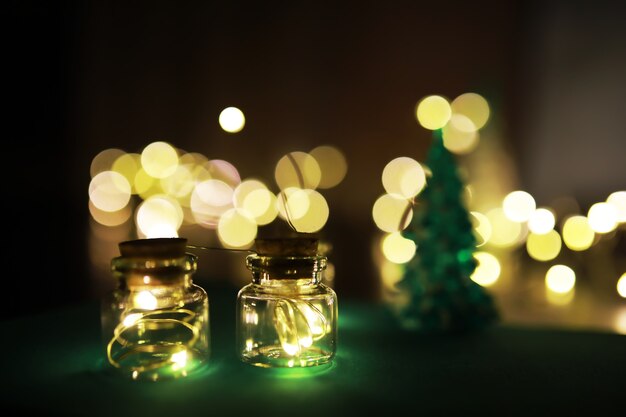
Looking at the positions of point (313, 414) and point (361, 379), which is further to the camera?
point (361, 379)

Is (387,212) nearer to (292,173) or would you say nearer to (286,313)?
(292,173)

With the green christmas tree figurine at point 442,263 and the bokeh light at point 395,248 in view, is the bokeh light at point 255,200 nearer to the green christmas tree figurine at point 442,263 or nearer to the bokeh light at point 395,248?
the bokeh light at point 395,248

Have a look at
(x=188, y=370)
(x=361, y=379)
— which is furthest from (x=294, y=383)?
(x=188, y=370)

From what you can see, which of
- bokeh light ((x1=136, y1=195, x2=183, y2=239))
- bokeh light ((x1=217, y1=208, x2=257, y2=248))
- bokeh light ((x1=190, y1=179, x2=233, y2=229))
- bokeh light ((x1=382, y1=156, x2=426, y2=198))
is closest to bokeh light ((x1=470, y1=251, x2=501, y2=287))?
bokeh light ((x1=382, y1=156, x2=426, y2=198))

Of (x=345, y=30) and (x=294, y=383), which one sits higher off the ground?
(x=345, y=30)

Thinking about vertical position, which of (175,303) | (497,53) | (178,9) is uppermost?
(178,9)

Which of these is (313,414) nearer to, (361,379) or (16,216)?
(361,379)

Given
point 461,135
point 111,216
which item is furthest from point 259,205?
point 111,216
